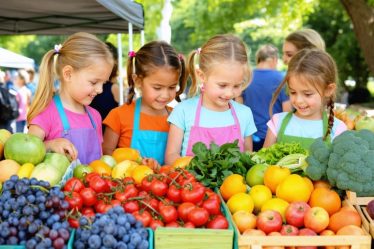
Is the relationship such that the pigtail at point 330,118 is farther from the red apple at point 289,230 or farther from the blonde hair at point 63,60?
the blonde hair at point 63,60

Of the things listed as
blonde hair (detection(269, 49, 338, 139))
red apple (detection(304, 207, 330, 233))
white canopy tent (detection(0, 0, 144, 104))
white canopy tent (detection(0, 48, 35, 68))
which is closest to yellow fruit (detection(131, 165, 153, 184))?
red apple (detection(304, 207, 330, 233))

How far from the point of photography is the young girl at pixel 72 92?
134 inches

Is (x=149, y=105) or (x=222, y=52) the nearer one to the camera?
(x=222, y=52)

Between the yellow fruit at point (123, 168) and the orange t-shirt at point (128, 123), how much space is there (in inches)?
34.1

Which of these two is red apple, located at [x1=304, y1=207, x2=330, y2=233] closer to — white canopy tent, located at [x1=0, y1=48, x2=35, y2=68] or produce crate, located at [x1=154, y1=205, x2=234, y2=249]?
produce crate, located at [x1=154, y1=205, x2=234, y2=249]

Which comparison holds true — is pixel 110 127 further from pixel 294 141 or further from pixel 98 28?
pixel 98 28

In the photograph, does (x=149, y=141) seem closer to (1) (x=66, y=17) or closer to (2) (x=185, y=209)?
(2) (x=185, y=209)

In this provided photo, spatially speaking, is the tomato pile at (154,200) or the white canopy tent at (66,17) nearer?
the tomato pile at (154,200)

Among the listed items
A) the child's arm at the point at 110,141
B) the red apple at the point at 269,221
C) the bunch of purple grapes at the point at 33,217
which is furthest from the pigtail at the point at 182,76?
the bunch of purple grapes at the point at 33,217

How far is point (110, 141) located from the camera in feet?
13.2

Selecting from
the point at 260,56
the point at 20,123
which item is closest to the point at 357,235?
the point at 260,56

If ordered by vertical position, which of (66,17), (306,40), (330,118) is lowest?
(330,118)

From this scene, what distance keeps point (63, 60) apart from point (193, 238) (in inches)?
71.4

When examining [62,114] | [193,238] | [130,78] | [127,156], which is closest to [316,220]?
[193,238]
